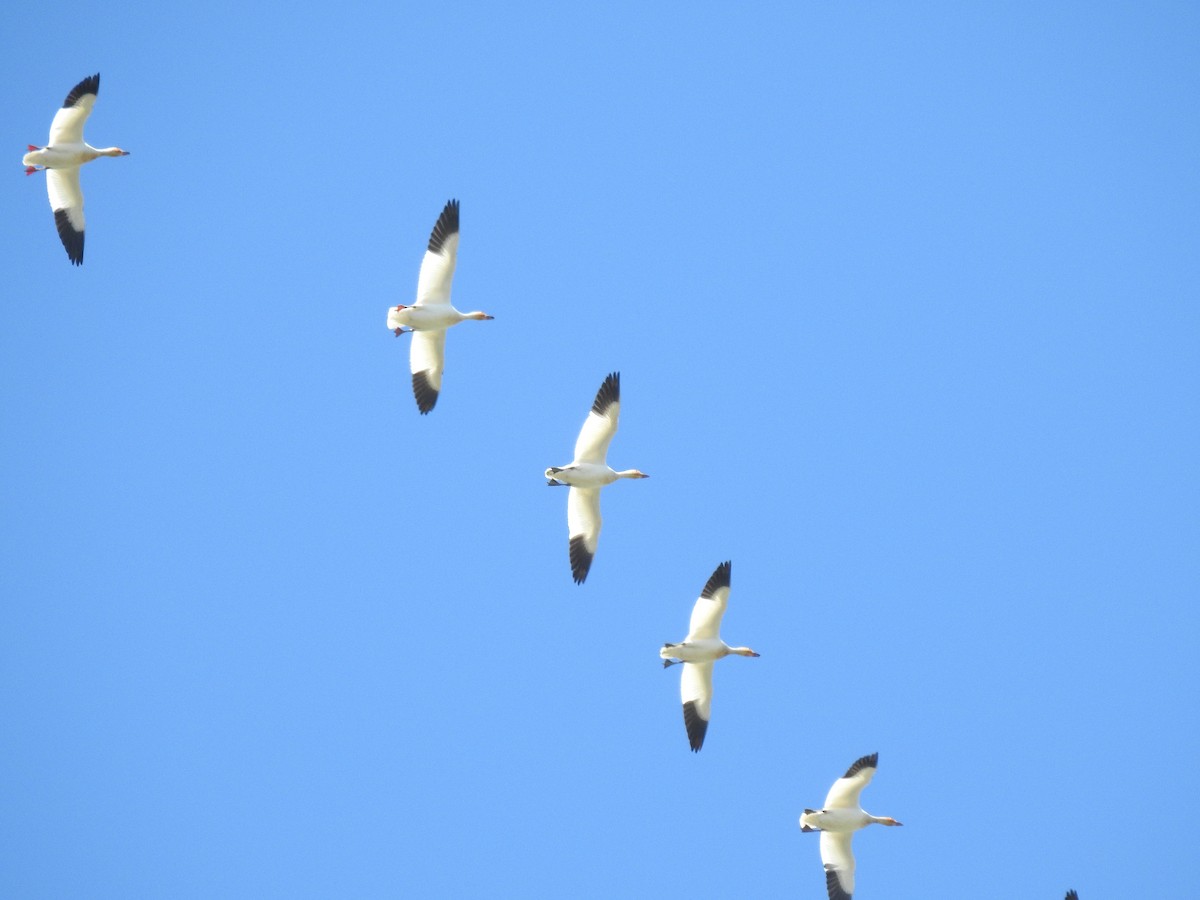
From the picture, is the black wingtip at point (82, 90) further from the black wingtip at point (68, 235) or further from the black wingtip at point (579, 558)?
the black wingtip at point (579, 558)

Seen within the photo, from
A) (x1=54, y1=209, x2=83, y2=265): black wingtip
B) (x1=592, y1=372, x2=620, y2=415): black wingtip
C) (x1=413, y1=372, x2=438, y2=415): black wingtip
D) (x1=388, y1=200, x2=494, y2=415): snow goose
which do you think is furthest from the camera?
(x1=413, y1=372, x2=438, y2=415): black wingtip

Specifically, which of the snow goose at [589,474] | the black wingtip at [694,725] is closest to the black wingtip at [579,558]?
the snow goose at [589,474]

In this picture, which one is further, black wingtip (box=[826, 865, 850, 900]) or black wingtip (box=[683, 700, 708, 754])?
black wingtip (box=[683, 700, 708, 754])

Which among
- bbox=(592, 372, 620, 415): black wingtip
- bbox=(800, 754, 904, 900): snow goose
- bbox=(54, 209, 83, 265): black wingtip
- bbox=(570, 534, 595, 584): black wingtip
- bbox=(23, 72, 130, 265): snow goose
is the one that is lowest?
bbox=(800, 754, 904, 900): snow goose

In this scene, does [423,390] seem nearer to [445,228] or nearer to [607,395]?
[445,228]

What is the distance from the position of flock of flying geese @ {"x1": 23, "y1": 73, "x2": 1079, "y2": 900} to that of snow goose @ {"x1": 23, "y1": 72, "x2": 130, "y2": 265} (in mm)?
15

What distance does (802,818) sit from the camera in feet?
62.5

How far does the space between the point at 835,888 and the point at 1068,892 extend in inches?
125

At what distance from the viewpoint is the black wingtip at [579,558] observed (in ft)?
64.4

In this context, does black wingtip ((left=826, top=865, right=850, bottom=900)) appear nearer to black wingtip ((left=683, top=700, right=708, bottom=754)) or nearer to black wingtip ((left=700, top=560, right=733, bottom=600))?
black wingtip ((left=683, top=700, right=708, bottom=754))

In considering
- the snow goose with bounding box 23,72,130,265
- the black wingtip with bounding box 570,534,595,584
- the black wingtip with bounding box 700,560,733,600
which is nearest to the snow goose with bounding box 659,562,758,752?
the black wingtip with bounding box 700,560,733,600

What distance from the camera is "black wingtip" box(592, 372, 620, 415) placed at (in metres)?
18.9

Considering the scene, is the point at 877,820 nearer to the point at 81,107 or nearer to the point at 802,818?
the point at 802,818

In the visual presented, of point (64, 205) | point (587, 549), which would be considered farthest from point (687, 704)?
point (64, 205)
